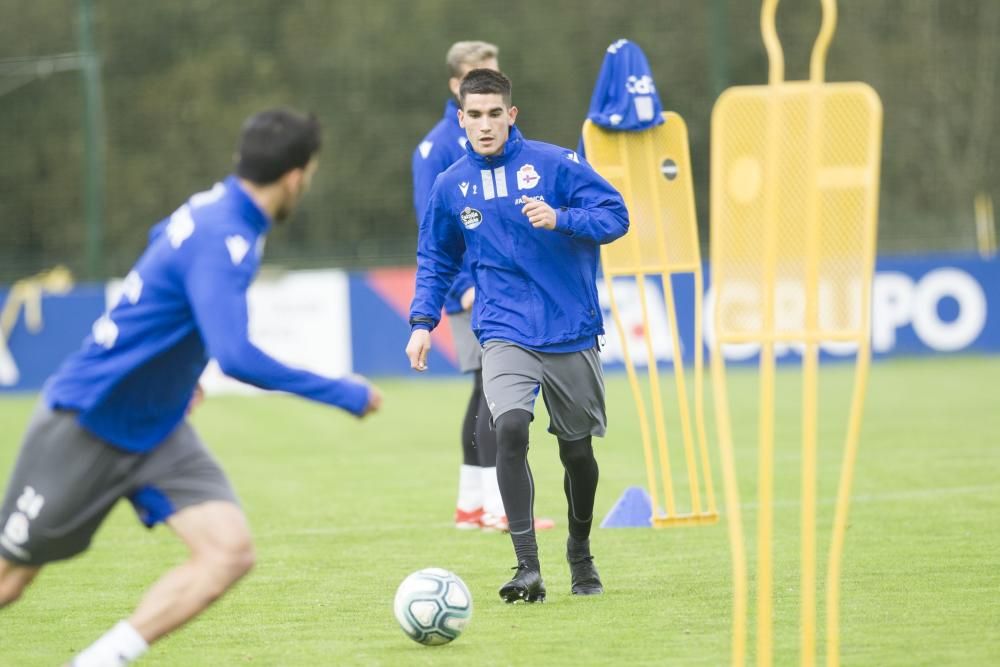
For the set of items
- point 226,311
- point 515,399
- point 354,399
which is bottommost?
point 515,399

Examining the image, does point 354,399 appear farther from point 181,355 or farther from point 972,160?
point 972,160

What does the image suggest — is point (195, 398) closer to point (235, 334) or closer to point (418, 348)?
point (235, 334)

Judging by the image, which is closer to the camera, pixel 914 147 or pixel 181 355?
pixel 181 355

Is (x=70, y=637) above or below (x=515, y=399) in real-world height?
below

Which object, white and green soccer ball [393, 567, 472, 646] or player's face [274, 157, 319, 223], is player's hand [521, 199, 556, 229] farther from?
player's face [274, 157, 319, 223]

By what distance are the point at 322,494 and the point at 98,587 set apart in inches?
131

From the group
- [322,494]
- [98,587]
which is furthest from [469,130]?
[322,494]

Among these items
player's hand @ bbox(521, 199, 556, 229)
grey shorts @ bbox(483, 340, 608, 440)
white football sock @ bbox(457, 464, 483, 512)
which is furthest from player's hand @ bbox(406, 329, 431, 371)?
white football sock @ bbox(457, 464, 483, 512)

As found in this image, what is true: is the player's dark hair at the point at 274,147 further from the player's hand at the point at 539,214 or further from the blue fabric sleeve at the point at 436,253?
the blue fabric sleeve at the point at 436,253

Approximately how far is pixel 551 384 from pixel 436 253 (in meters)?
0.75

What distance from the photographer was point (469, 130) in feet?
21.9

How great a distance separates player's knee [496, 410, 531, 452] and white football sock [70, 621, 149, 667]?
2210mm

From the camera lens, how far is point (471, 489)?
28.8ft

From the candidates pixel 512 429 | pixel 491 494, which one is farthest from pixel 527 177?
pixel 491 494
